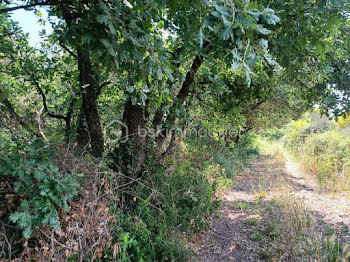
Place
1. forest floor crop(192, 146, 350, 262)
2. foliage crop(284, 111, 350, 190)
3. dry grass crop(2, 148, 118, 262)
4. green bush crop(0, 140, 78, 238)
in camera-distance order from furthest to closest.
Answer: foliage crop(284, 111, 350, 190) → forest floor crop(192, 146, 350, 262) → dry grass crop(2, 148, 118, 262) → green bush crop(0, 140, 78, 238)

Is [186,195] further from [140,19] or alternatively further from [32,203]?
[140,19]

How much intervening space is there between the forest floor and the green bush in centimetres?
260

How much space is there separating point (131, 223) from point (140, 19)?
2.49 metres

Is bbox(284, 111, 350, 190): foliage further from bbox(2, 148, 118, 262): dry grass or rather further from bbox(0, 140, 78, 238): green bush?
bbox(0, 140, 78, 238): green bush

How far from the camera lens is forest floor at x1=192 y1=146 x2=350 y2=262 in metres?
3.82

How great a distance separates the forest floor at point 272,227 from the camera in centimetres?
382

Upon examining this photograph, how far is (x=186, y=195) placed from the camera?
4.68 m

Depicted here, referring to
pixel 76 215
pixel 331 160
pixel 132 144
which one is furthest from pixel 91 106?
pixel 331 160

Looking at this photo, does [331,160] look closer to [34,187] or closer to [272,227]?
[272,227]

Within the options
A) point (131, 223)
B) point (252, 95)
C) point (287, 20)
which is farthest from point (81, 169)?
point (252, 95)

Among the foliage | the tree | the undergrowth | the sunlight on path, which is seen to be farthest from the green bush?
the foliage

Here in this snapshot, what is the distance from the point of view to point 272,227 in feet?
14.7

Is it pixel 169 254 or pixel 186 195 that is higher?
pixel 186 195

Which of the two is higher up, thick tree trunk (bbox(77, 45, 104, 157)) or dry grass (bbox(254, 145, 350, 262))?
thick tree trunk (bbox(77, 45, 104, 157))
